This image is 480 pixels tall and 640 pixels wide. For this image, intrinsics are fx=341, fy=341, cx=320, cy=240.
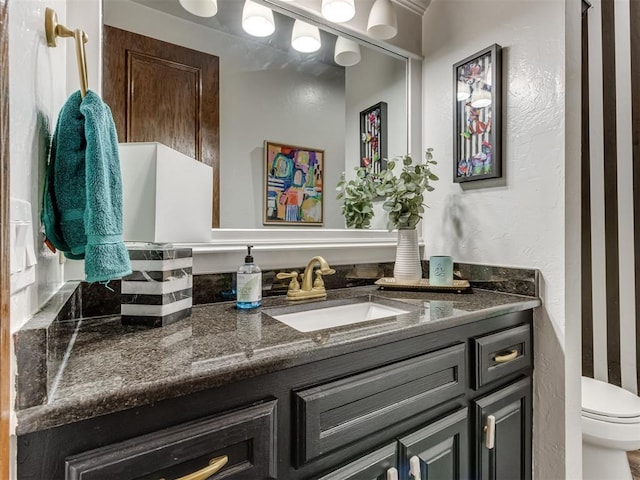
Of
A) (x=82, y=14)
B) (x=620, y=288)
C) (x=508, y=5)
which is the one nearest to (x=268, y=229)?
(x=82, y=14)

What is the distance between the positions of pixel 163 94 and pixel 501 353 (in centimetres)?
137

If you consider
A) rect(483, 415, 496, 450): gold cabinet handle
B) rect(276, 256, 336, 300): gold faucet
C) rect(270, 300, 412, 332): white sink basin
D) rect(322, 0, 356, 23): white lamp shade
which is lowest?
rect(483, 415, 496, 450): gold cabinet handle

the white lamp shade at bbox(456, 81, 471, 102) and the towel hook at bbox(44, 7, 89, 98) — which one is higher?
the white lamp shade at bbox(456, 81, 471, 102)

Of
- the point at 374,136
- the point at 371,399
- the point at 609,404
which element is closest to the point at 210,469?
the point at 371,399

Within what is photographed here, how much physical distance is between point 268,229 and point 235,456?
2.74 ft

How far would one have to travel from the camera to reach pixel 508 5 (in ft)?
4.27

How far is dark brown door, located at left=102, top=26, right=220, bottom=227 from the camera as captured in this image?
105cm

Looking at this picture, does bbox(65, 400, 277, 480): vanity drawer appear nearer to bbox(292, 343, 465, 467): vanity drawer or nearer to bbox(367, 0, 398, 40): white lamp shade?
bbox(292, 343, 465, 467): vanity drawer

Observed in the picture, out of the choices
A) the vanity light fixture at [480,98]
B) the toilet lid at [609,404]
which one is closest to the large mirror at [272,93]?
the vanity light fixture at [480,98]

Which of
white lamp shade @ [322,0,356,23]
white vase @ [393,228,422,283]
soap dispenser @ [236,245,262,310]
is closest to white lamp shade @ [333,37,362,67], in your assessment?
white lamp shade @ [322,0,356,23]

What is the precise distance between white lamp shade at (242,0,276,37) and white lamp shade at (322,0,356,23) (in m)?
0.22

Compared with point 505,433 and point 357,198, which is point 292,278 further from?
point 505,433

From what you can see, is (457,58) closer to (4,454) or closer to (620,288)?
(620,288)

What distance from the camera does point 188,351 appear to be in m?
0.65
